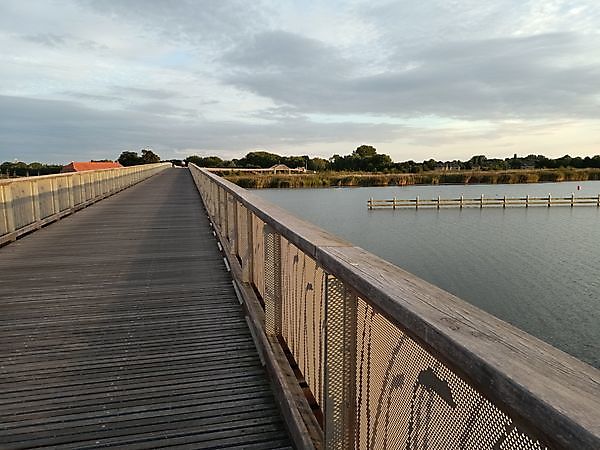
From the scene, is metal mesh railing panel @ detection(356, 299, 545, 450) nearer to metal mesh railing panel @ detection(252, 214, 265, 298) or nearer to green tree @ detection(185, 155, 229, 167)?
metal mesh railing panel @ detection(252, 214, 265, 298)

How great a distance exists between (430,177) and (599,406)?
96.4 metres

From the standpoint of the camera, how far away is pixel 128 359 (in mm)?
3373

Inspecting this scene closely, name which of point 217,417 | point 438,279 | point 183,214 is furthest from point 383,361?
point 438,279

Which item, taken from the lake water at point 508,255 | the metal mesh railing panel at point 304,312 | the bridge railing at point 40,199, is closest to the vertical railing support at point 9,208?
the bridge railing at point 40,199

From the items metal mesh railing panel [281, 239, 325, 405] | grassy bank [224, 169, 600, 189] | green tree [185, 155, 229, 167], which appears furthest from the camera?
green tree [185, 155, 229, 167]

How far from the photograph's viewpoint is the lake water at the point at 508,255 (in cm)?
1551

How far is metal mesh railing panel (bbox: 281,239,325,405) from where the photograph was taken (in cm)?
243

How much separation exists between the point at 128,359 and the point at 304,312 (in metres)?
1.51

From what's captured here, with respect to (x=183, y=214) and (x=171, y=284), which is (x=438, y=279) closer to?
(x=183, y=214)

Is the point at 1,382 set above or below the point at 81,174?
below

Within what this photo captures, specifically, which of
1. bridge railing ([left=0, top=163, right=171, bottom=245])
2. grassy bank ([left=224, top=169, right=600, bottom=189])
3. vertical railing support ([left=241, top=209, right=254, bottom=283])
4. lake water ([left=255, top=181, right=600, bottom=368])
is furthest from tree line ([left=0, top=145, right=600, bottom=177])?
vertical railing support ([left=241, top=209, right=254, bottom=283])

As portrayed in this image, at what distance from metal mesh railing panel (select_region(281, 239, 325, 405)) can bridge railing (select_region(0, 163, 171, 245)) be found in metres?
6.61

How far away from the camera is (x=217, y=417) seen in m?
2.65

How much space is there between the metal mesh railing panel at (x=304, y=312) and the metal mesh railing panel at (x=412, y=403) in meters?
0.53
